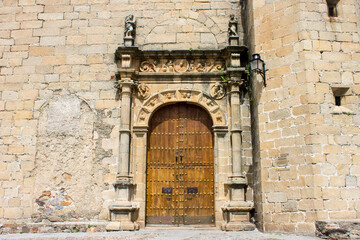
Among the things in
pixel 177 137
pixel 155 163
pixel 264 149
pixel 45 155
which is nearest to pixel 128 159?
pixel 155 163

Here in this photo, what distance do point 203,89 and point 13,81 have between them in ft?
13.0

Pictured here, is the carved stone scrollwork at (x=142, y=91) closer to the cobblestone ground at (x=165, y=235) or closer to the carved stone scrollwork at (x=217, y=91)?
the carved stone scrollwork at (x=217, y=91)

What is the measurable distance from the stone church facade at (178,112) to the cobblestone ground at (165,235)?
259 millimetres

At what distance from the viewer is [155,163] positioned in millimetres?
7008

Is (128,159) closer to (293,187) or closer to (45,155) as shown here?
(45,155)

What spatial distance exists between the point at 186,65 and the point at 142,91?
107 centimetres

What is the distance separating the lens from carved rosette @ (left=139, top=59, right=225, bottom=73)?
7.32 metres

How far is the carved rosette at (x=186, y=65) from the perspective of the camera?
7320mm

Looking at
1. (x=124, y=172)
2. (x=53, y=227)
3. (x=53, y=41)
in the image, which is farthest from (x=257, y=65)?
(x=53, y=227)

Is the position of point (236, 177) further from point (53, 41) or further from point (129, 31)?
point (53, 41)

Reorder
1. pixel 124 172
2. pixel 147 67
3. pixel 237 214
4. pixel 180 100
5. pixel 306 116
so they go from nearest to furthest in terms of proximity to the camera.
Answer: pixel 306 116 → pixel 237 214 → pixel 124 172 → pixel 180 100 → pixel 147 67

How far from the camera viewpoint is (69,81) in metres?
7.34

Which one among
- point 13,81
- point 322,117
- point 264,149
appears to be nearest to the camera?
point 322,117

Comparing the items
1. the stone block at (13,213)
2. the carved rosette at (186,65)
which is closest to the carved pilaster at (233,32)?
the carved rosette at (186,65)
